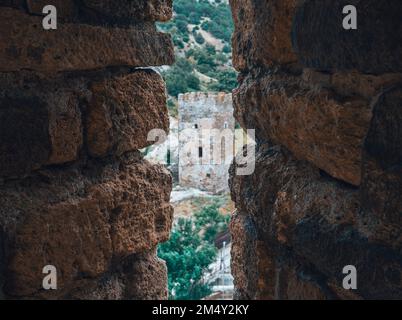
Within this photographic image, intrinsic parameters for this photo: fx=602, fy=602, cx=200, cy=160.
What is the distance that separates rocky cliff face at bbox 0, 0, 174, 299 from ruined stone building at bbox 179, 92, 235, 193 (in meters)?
16.5

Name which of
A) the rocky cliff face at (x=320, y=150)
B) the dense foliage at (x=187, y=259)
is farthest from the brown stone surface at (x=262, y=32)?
the dense foliage at (x=187, y=259)

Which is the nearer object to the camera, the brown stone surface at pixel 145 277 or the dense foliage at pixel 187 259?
the brown stone surface at pixel 145 277

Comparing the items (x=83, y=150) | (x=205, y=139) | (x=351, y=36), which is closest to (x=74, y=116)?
(x=83, y=150)

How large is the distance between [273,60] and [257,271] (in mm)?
650

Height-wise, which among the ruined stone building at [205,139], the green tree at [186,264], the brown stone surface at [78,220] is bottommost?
the green tree at [186,264]

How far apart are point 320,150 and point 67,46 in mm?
901

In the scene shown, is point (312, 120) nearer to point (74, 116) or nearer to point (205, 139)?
point (74, 116)

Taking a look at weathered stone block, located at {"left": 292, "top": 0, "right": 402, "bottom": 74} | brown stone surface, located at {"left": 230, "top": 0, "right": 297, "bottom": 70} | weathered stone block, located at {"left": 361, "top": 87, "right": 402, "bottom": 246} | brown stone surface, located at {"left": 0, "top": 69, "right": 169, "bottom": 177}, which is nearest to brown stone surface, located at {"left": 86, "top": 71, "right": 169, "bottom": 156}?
brown stone surface, located at {"left": 0, "top": 69, "right": 169, "bottom": 177}

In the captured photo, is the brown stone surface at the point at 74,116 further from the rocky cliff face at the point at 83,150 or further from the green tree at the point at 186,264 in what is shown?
the green tree at the point at 186,264

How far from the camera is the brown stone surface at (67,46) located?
1.85m

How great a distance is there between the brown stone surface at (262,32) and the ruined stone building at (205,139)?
16645 mm

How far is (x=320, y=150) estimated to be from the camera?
5.19ft

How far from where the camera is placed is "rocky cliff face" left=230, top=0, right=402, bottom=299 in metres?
1.36
